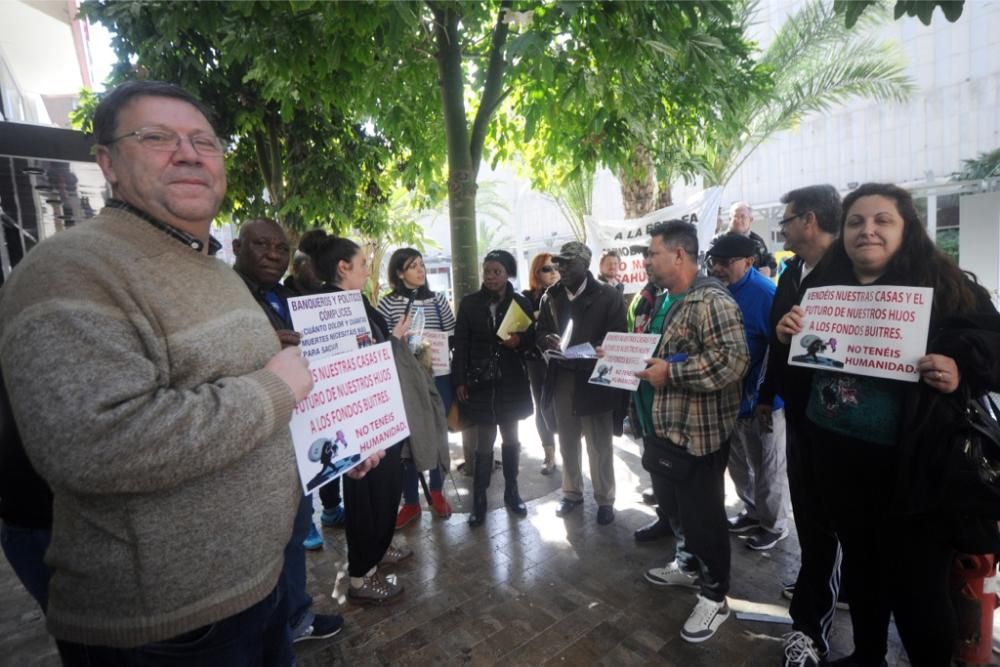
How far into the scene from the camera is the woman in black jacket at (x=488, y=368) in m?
4.20

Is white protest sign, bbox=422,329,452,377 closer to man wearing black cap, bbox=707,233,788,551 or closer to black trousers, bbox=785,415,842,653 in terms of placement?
man wearing black cap, bbox=707,233,788,551

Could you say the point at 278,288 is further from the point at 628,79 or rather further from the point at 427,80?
the point at 427,80

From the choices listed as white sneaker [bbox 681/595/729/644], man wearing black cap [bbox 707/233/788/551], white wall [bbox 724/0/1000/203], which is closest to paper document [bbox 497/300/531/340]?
man wearing black cap [bbox 707/233/788/551]

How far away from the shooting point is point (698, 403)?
2.74 m

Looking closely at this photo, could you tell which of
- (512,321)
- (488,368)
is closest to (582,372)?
(512,321)

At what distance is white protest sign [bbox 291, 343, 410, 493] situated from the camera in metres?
1.66

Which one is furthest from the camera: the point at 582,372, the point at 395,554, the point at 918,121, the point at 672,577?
the point at 918,121

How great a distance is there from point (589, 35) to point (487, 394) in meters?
2.65

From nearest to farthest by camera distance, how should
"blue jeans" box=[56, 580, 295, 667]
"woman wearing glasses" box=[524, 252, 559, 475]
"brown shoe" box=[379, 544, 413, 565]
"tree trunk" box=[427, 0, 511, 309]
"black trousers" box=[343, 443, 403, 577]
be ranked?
"blue jeans" box=[56, 580, 295, 667] < "black trousers" box=[343, 443, 403, 577] < "brown shoe" box=[379, 544, 413, 565] < "tree trunk" box=[427, 0, 511, 309] < "woman wearing glasses" box=[524, 252, 559, 475]

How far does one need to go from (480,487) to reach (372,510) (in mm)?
1382

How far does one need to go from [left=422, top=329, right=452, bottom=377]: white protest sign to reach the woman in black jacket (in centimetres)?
19

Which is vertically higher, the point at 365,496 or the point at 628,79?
the point at 628,79

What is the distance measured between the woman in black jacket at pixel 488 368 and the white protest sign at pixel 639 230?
255 centimetres

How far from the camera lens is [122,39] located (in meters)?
4.36
